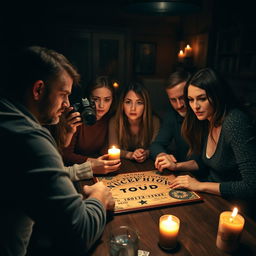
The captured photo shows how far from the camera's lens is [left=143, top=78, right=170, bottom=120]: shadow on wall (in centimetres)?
550

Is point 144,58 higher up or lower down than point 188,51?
lower down

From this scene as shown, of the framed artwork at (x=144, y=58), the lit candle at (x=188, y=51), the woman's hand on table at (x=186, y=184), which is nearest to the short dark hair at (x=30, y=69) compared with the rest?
the woman's hand on table at (x=186, y=184)

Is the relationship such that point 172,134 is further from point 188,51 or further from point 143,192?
point 188,51

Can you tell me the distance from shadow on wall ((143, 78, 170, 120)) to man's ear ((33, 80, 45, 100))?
471 cm

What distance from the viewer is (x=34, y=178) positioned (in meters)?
0.65

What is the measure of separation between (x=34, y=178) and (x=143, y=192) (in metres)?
0.66

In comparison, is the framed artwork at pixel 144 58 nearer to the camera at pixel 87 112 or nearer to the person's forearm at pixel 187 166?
the camera at pixel 87 112

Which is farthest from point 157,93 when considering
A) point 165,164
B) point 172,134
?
point 165,164

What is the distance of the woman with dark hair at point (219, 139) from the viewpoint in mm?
1241

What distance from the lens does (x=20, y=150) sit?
2.14 feet

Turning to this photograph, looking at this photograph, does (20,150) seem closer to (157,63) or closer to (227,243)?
(227,243)

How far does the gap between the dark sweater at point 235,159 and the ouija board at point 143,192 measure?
0.81ft

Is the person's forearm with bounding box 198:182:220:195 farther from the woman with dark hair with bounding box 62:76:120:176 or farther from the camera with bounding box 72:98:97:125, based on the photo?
the woman with dark hair with bounding box 62:76:120:176

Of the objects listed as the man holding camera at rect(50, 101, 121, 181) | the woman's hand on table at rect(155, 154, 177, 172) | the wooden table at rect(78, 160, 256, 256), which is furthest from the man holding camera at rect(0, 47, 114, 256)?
the woman's hand on table at rect(155, 154, 177, 172)
